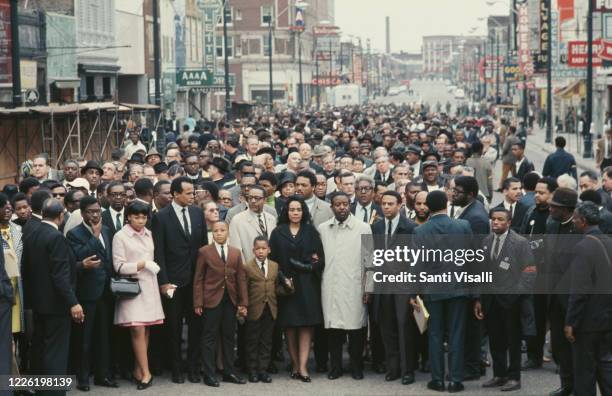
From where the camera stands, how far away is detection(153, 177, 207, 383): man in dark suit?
487 inches

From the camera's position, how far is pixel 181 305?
496 inches

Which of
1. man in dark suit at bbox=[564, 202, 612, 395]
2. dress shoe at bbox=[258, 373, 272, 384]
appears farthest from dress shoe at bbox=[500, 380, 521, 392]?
dress shoe at bbox=[258, 373, 272, 384]

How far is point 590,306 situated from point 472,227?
232 cm

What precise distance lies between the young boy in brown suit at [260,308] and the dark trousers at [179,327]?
1.69 ft

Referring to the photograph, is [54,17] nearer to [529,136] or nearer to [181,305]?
[181,305]

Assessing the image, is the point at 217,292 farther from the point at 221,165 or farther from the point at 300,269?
the point at 221,165

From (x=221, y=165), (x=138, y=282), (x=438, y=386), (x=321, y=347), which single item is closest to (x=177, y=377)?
(x=138, y=282)

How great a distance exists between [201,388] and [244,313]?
2.70 ft

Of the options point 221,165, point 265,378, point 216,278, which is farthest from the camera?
point 221,165

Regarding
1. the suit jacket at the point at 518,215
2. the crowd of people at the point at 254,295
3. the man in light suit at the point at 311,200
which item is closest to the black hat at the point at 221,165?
the man in light suit at the point at 311,200

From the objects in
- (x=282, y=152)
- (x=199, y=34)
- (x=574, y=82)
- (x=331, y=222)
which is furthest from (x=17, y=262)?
(x=199, y=34)

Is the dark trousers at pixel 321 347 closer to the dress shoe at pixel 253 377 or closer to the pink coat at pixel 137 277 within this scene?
the dress shoe at pixel 253 377

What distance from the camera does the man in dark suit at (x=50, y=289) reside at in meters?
11.1

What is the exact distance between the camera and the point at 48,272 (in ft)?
36.8
